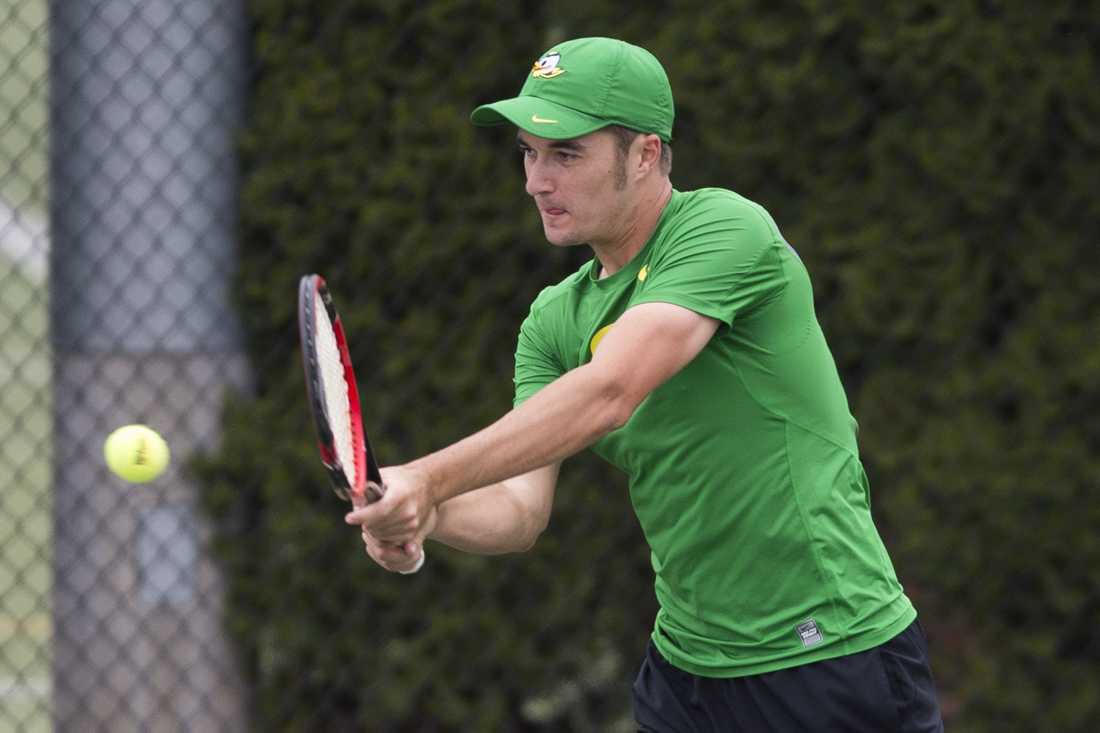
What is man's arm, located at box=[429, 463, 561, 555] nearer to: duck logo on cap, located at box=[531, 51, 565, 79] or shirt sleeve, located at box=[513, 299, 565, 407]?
shirt sleeve, located at box=[513, 299, 565, 407]

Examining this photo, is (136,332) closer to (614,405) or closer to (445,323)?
(445,323)

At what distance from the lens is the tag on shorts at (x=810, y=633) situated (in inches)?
111

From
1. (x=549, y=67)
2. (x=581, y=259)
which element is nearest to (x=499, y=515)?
(x=549, y=67)

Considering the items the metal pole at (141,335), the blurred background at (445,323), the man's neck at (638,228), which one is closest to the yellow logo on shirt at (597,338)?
the man's neck at (638,228)

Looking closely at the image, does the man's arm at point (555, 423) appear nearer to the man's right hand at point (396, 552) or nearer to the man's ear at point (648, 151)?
the man's right hand at point (396, 552)

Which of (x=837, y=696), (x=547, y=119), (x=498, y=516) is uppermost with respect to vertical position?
(x=547, y=119)

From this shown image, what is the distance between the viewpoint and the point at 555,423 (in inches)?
94.0

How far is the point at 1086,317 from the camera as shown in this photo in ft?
14.1

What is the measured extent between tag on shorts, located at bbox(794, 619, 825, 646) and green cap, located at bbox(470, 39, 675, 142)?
902 mm

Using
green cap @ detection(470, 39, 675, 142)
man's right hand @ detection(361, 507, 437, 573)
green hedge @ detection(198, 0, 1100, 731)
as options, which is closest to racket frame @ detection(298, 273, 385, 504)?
man's right hand @ detection(361, 507, 437, 573)

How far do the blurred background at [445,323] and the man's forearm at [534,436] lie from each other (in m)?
2.11

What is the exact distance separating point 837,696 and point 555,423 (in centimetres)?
81

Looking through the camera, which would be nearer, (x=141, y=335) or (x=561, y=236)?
(x=561, y=236)

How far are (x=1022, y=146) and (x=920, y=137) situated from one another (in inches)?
10.5
